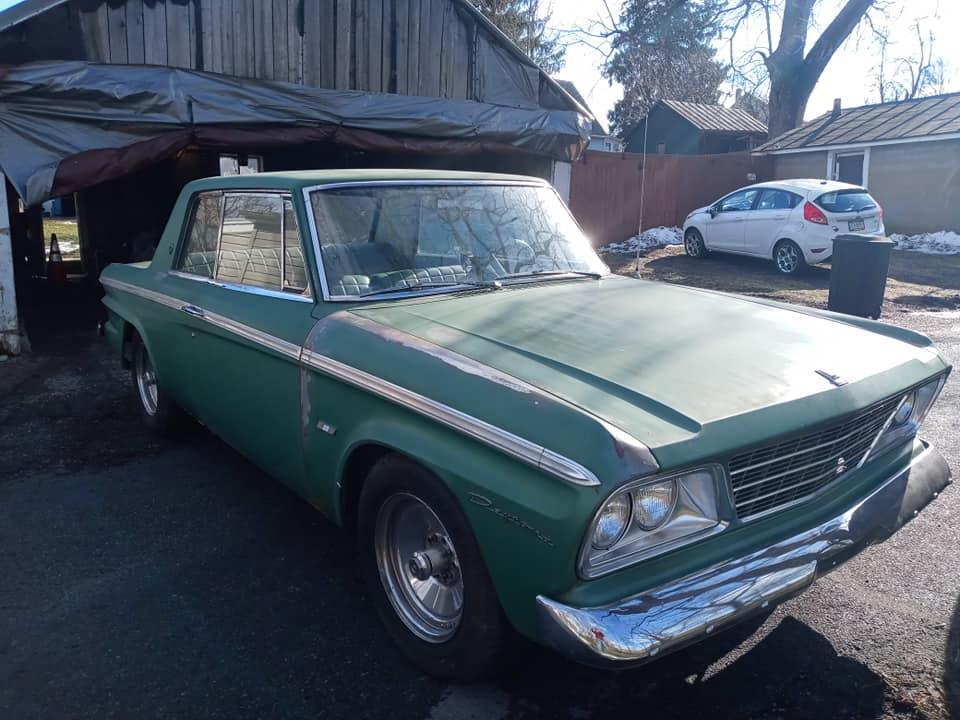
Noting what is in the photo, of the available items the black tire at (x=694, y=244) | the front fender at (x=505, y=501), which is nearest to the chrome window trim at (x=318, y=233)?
the front fender at (x=505, y=501)

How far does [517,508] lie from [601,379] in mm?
535

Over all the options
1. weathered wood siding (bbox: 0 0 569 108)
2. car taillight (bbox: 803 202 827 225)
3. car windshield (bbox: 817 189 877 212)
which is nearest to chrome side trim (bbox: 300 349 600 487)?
weathered wood siding (bbox: 0 0 569 108)

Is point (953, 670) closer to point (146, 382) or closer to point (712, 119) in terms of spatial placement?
point (146, 382)

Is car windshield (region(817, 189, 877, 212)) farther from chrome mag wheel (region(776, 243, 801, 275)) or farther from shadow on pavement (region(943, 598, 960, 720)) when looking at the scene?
shadow on pavement (region(943, 598, 960, 720))

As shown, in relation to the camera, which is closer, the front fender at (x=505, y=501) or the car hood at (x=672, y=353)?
the front fender at (x=505, y=501)

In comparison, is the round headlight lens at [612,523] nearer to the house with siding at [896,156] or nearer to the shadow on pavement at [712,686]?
the shadow on pavement at [712,686]

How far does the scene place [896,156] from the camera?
19.6 meters

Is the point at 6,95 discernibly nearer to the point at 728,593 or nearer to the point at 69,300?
the point at 69,300

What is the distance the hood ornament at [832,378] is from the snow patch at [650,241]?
1420 cm

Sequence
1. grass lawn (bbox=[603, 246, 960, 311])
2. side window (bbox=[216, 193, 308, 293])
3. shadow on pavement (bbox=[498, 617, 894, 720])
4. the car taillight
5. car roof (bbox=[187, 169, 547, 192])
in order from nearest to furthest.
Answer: shadow on pavement (bbox=[498, 617, 894, 720]) < side window (bbox=[216, 193, 308, 293]) < car roof (bbox=[187, 169, 547, 192]) < grass lawn (bbox=[603, 246, 960, 311]) < the car taillight

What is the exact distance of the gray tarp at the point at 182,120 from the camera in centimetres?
721

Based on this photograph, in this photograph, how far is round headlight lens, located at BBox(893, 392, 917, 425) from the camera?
122 inches

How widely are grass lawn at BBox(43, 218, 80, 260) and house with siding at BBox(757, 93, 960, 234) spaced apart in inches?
694

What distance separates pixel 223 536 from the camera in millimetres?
3918
